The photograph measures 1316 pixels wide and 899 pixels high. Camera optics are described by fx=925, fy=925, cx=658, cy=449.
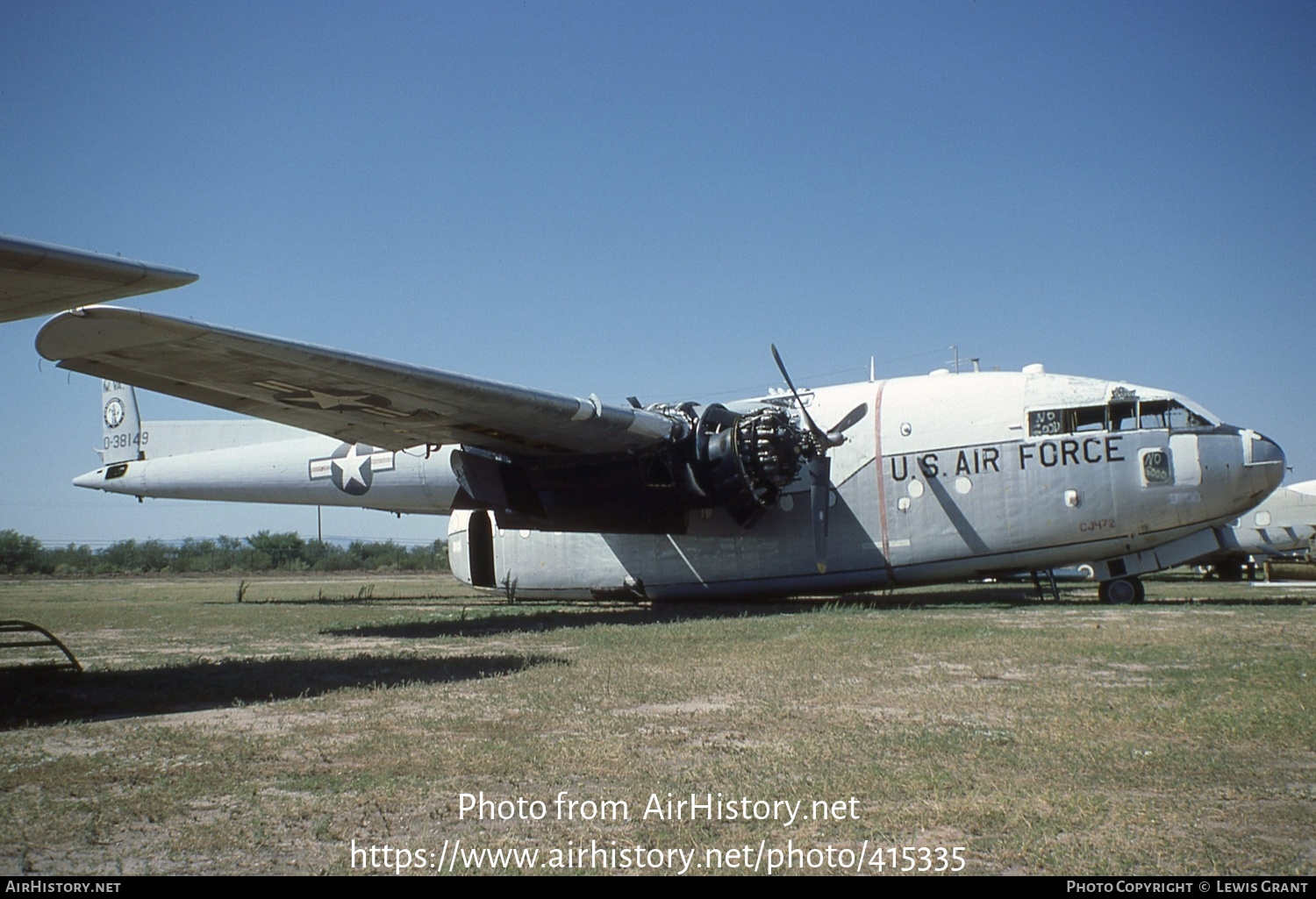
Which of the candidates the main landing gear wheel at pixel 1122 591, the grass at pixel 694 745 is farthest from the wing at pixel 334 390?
the main landing gear wheel at pixel 1122 591

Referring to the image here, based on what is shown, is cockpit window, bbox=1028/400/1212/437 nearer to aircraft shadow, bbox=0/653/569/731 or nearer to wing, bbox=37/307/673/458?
wing, bbox=37/307/673/458

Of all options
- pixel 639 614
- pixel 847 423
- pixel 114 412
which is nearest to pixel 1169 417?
pixel 847 423

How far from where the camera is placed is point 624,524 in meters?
16.2

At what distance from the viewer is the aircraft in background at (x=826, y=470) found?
1383 centimetres

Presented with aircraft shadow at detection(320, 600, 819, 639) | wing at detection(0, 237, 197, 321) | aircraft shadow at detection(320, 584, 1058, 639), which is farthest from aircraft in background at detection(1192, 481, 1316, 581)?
wing at detection(0, 237, 197, 321)

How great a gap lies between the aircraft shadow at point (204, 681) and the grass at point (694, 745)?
0.05 meters

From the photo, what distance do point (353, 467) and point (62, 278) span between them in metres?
14.0

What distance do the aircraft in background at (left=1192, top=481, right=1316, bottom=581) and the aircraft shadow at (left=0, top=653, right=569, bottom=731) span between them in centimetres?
2763

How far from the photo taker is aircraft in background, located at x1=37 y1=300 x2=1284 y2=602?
13828mm

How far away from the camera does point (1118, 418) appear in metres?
14.5

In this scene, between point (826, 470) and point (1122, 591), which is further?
point (826, 470)

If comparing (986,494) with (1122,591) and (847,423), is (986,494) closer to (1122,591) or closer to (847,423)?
(847,423)

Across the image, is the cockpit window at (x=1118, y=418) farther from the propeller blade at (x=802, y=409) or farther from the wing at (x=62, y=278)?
the wing at (x=62, y=278)

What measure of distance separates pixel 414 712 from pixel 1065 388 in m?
11.8
